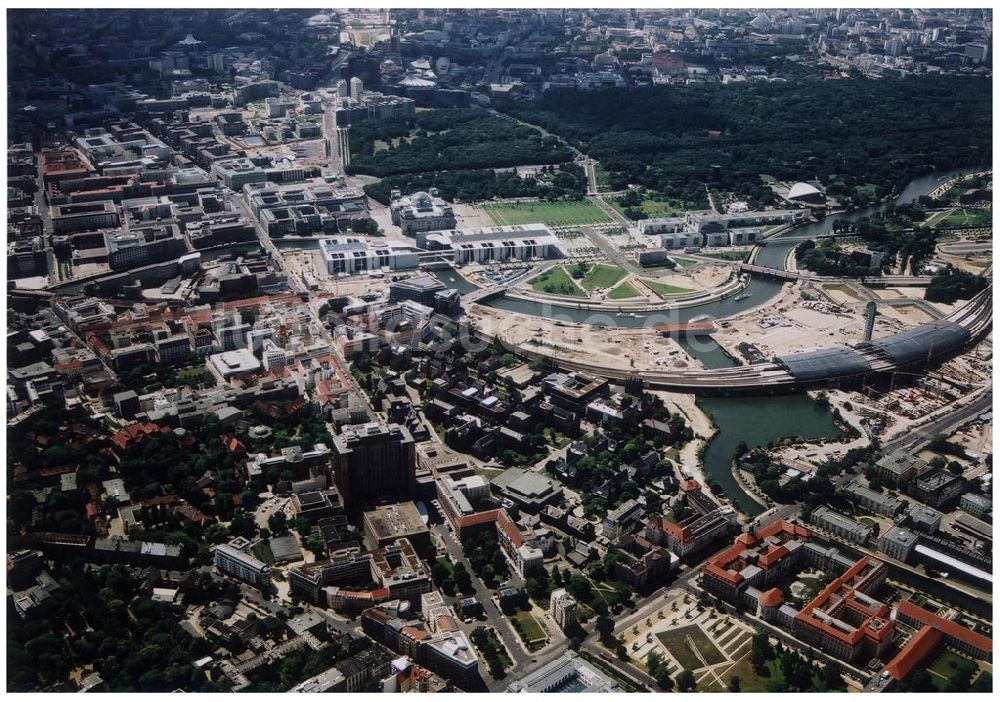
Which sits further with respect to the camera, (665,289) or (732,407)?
(665,289)

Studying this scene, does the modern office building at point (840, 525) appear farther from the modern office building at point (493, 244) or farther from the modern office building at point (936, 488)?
the modern office building at point (493, 244)

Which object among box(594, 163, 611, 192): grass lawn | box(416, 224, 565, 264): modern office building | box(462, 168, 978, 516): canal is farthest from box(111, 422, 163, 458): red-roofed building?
box(594, 163, 611, 192): grass lawn

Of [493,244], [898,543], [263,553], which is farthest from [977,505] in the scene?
[493,244]

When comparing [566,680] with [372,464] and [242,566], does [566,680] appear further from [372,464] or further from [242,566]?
[372,464]

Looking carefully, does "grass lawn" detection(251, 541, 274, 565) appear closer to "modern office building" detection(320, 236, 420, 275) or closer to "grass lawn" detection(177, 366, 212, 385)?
"grass lawn" detection(177, 366, 212, 385)

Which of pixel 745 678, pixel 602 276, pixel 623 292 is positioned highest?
pixel 602 276

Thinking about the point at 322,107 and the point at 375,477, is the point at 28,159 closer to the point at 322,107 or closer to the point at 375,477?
the point at 322,107

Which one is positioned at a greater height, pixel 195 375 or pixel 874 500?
pixel 195 375
